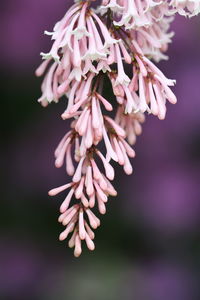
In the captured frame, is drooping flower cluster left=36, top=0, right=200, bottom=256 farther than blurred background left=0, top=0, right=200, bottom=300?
No

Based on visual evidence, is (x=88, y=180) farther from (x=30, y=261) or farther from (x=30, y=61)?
(x=30, y=261)

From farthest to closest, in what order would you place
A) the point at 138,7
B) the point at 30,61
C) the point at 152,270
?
the point at 152,270
the point at 30,61
the point at 138,7

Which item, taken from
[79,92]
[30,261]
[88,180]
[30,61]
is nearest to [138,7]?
[79,92]

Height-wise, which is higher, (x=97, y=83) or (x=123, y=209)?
(x=97, y=83)

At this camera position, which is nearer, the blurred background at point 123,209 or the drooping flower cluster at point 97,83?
the drooping flower cluster at point 97,83

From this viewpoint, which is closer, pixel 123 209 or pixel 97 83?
pixel 97 83

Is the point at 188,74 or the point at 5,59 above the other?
the point at 5,59

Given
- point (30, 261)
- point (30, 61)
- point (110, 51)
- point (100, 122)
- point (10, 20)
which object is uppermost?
point (10, 20)

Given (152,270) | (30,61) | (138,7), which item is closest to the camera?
(138,7)
